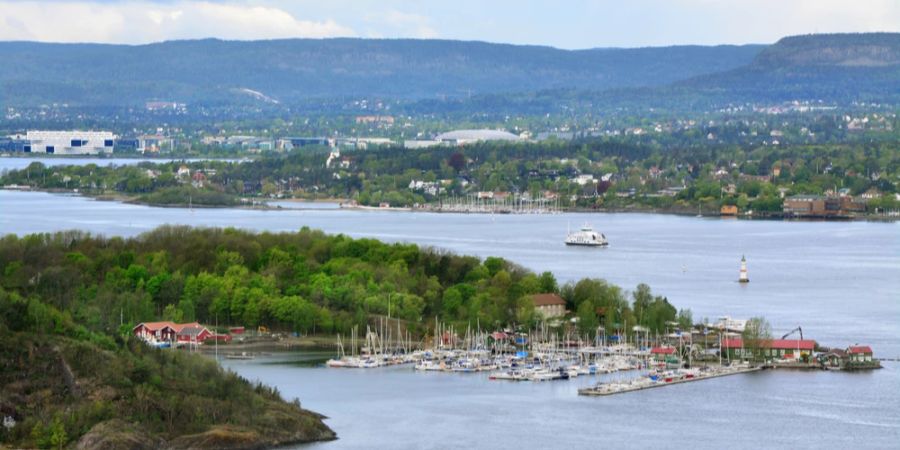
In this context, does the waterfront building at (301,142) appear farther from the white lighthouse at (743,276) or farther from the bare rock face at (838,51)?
the white lighthouse at (743,276)

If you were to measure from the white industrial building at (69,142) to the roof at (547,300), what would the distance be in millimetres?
69800

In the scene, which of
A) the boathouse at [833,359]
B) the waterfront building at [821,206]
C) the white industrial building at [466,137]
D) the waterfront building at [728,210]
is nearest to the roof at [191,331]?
the boathouse at [833,359]

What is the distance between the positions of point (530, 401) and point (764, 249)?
20.0 meters

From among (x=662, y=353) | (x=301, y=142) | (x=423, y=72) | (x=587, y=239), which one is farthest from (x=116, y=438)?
(x=423, y=72)

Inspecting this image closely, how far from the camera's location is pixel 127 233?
38.9 meters

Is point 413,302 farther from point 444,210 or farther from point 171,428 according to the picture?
point 444,210

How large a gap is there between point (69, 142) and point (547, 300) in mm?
73358

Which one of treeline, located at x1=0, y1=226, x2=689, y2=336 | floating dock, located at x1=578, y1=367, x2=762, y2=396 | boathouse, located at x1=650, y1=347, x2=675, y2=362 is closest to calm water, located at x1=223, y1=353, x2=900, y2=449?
floating dock, located at x1=578, y1=367, x2=762, y2=396

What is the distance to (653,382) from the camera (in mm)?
21469

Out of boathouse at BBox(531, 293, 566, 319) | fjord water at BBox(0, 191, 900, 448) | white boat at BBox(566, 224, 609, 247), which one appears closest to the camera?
fjord water at BBox(0, 191, 900, 448)

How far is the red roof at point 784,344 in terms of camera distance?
23.3 meters

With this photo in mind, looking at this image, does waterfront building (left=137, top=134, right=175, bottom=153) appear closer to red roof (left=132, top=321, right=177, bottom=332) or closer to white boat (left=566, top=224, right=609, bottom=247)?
white boat (left=566, top=224, right=609, bottom=247)

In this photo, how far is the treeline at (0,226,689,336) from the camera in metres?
24.7

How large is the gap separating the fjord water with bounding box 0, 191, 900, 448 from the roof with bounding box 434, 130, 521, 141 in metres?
39.6
